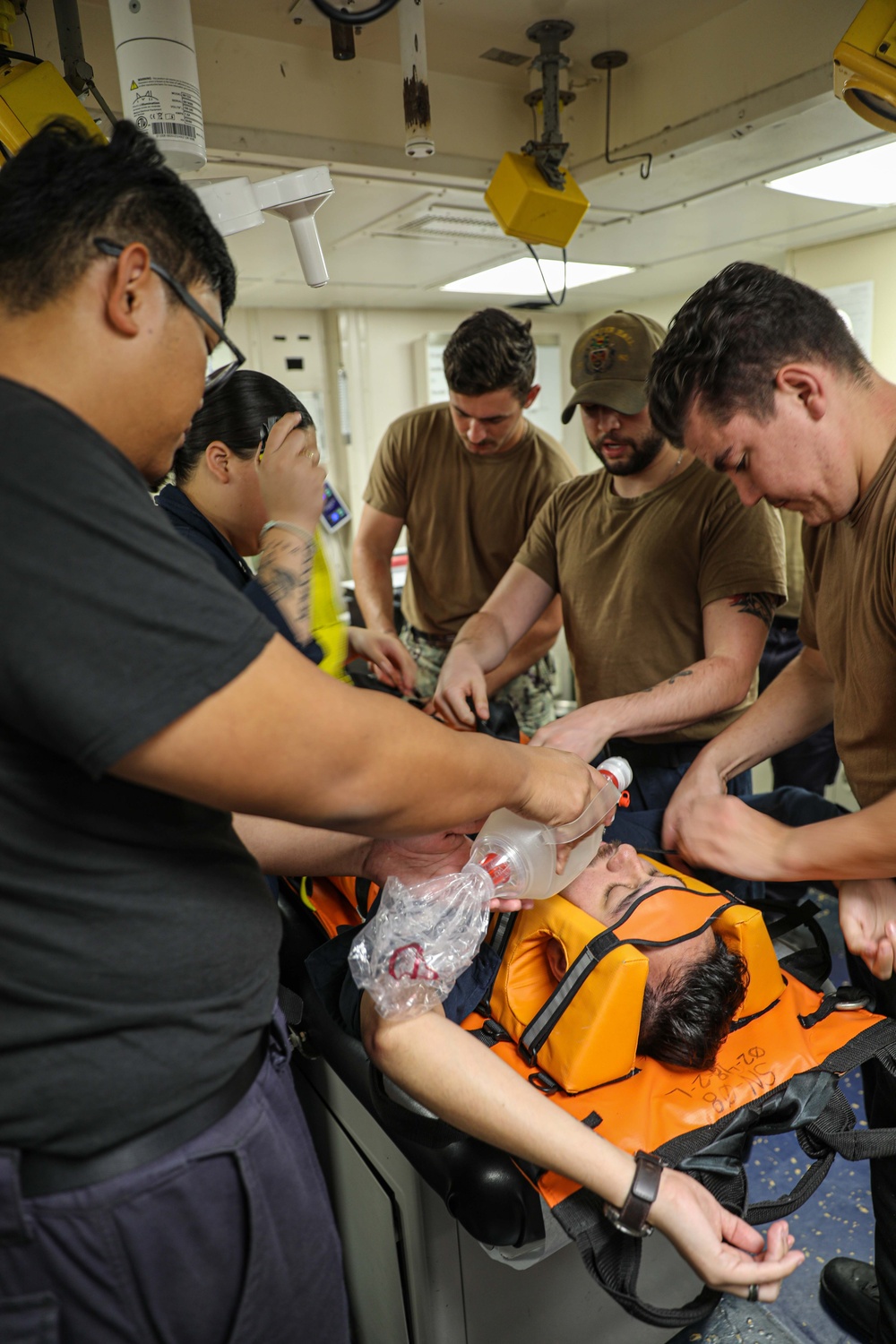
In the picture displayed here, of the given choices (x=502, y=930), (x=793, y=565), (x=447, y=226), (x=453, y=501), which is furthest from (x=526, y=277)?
(x=502, y=930)

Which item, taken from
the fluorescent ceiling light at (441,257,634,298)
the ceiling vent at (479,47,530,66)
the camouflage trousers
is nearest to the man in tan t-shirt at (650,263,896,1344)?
the ceiling vent at (479,47,530,66)

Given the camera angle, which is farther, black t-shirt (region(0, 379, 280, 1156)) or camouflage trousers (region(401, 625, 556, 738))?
camouflage trousers (region(401, 625, 556, 738))

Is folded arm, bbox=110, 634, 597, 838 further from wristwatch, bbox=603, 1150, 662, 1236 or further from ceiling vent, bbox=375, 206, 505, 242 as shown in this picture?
ceiling vent, bbox=375, 206, 505, 242

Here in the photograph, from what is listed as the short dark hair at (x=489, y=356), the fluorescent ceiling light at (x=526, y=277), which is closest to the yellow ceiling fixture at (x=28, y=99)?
the short dark hair at (x=489, y=356)

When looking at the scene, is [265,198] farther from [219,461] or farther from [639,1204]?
[639,1204]

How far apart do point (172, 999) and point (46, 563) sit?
0.48 metres

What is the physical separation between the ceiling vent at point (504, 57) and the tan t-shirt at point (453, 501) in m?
1.17

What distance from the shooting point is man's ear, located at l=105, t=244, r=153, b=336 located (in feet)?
2.70

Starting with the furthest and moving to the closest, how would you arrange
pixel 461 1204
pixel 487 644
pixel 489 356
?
pixel 489 356 → pixel 487 644 → pixel 461 1204

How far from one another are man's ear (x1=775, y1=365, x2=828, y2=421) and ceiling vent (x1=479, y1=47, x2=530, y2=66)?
6.59ft

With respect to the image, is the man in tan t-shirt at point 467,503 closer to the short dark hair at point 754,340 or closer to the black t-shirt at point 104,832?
the short dark hair at point 754,340

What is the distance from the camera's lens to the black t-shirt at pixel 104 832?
70 cm

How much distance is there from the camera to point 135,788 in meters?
0.87

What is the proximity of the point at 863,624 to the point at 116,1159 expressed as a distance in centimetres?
133
